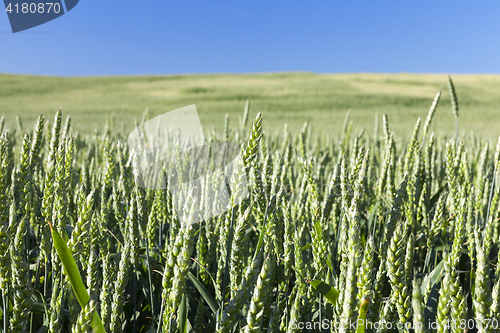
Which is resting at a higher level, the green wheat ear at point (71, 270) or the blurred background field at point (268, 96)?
the blurred background field at point (268, 96)

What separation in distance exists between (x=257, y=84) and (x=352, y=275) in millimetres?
36903

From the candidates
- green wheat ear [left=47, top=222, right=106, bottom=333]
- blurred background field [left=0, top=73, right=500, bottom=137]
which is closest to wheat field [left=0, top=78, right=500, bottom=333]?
green wheat ear [left=47, top=222, right=106, bottom=333]

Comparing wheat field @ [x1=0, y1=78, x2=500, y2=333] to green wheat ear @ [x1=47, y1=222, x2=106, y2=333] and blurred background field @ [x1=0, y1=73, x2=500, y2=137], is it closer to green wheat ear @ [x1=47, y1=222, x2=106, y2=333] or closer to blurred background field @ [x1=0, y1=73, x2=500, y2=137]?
green wheat ear @ [x1=47, y1=222, x2=106, y2=333]

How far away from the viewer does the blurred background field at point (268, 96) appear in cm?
2223

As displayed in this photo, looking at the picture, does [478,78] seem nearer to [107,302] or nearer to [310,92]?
[310,92]

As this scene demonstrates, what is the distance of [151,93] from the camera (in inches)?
1305

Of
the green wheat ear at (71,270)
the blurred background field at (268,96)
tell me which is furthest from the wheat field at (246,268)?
the blurred background field at (268,96)

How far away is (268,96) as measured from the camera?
100 feet

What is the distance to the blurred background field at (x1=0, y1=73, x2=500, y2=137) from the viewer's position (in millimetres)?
22233
